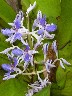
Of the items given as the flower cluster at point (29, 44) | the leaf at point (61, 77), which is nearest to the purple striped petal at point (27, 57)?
the flower cluster at point (29, 44)

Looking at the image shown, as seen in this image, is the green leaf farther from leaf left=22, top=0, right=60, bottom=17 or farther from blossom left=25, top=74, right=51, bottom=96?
blossom left=25, top=74, right=51, bottom=96

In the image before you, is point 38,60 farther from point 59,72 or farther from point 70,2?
point 70,2

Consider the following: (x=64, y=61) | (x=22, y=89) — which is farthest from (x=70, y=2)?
(x=22, y=89)

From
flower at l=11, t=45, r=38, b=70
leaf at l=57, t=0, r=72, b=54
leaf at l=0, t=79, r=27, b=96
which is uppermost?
leaf at l=57, t=0, r=72, b=54

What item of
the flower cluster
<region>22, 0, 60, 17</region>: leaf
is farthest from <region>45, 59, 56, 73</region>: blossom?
<region>22, 0, 60, 17</region>: leaf

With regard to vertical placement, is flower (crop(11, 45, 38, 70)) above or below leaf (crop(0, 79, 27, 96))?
above

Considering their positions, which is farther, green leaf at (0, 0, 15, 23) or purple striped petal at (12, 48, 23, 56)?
green leaf at (0, 0, 15, 23)

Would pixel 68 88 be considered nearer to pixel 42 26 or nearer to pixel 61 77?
pixel 61 77

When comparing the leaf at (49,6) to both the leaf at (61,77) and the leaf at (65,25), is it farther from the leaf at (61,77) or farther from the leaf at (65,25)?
the leaf at (61,77)
